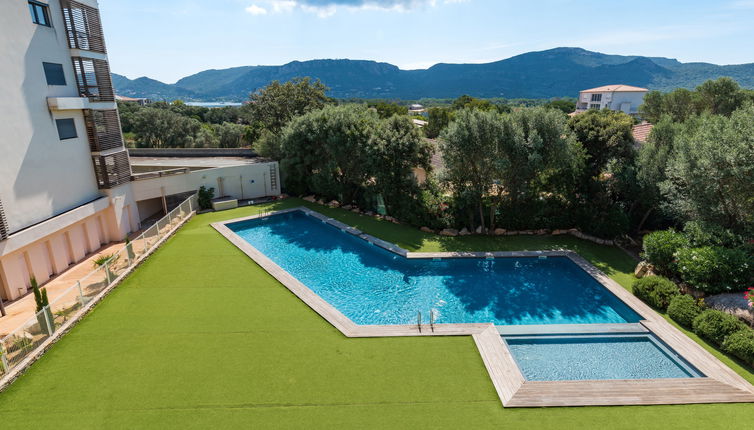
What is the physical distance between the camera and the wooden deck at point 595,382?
9070 mm

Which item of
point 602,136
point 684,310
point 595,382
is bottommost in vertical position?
point 595,382

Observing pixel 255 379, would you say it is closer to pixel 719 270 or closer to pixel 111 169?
pixel 719 270

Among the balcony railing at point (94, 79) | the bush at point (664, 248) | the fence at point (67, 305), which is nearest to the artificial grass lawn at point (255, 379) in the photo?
the fence at point (67, 305)

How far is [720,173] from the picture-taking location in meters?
13.2

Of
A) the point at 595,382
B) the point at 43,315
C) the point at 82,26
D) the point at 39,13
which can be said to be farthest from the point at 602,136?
the point at 39,13

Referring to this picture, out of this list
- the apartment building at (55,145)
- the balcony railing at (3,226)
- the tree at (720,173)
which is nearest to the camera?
the balcony railing at (3,226)

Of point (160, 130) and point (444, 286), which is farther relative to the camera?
point (160, 130)

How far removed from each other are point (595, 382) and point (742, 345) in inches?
177

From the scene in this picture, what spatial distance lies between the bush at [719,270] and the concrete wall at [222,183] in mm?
24994

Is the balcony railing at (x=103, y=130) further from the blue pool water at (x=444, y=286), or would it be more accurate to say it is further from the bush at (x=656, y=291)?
the bush at (x=656, y=291)

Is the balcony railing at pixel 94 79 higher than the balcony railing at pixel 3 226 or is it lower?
higher

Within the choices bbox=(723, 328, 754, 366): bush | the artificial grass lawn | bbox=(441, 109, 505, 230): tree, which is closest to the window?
the artificial grass lawn

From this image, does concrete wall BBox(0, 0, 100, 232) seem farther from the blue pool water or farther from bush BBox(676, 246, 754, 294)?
bush BBox(676, 246, 754, 294)

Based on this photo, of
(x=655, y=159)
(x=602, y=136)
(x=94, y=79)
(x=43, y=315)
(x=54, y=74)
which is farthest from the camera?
(x=602, y=136)
